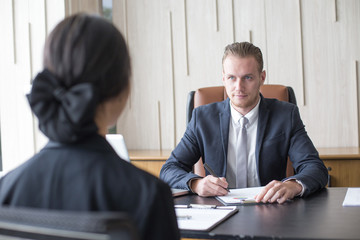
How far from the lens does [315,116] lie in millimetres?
4035

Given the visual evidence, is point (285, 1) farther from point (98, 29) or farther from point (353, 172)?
point (98, 29)

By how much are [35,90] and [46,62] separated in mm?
66

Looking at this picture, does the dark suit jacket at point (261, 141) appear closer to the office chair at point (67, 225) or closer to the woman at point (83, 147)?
the woman at point (83, 147)

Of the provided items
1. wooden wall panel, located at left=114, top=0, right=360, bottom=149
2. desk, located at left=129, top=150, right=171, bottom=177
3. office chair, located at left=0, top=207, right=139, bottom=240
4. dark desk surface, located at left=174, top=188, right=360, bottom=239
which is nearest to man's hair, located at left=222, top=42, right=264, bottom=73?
dark desk surface, located at left=174, top=188, right=360, bottom=239

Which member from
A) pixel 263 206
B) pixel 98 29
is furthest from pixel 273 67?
pixel 98 29

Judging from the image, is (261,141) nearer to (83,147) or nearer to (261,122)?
(261,122)

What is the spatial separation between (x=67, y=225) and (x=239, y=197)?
3.95 ft

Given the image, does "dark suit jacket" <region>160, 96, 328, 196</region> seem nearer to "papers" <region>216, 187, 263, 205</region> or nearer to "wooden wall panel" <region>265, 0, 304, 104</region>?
"papers" <region>216, 187, 263, 205</region>

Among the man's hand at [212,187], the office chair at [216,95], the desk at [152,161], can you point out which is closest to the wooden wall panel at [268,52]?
the desk at [152,161]

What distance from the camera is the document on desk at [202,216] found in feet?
4.37

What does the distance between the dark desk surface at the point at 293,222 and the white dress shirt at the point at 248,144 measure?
698 millimetres

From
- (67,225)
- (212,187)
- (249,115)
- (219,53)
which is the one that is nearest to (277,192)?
(212,187)

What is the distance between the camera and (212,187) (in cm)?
187

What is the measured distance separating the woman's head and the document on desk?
1.93ft
